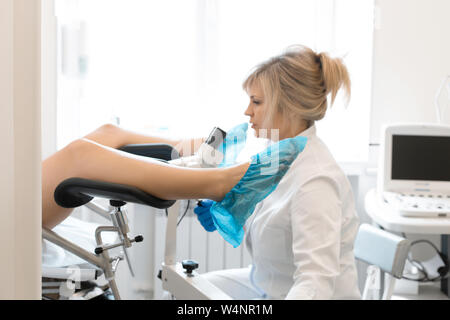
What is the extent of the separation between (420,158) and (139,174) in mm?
1605

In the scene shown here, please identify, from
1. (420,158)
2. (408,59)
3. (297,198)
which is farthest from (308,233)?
(408,59)

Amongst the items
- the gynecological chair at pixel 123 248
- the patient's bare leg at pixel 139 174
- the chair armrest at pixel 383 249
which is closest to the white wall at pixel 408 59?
the chair armrest at pixel 383 249

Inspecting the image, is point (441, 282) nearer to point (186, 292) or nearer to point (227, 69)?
point (227, 69)

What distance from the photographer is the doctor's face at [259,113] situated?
1.23m

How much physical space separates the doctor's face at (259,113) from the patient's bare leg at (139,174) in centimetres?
36

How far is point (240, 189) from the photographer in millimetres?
871

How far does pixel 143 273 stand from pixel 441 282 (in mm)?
1492

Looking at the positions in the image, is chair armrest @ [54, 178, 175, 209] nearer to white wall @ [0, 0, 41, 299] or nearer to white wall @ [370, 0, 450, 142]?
white wall @ [0, 0, 41, 299]

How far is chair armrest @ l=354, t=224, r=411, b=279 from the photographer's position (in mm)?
1354

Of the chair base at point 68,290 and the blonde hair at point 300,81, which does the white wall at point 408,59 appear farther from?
the chair base at point 68,290

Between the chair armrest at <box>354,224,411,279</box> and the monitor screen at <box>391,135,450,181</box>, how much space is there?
621mm

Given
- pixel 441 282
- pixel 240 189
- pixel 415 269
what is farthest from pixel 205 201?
pixel 441 282

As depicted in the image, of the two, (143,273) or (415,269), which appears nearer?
(415,269)

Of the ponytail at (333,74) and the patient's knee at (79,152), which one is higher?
the ponytail at (333,74)
